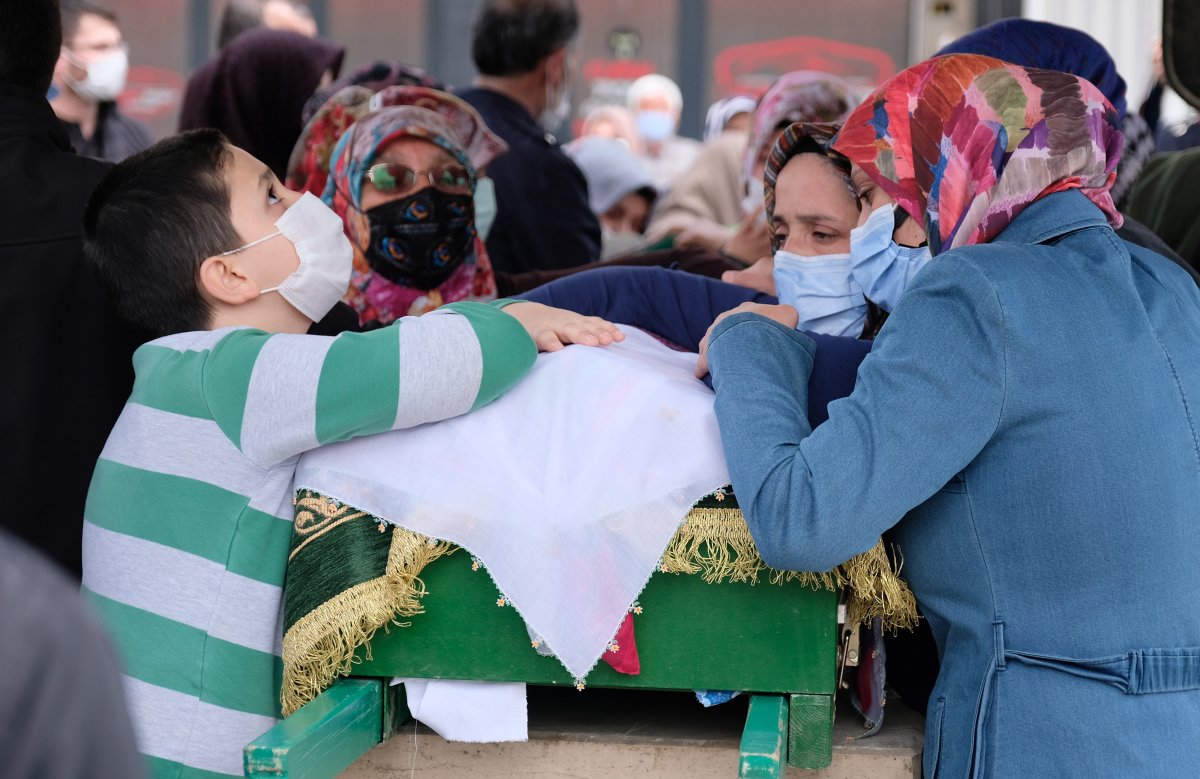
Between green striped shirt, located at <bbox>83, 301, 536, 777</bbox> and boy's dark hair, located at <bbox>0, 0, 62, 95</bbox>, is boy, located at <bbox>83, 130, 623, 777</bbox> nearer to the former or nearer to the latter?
green striped shirt, located at <bbox>83, 301, 536, 777</bbox>

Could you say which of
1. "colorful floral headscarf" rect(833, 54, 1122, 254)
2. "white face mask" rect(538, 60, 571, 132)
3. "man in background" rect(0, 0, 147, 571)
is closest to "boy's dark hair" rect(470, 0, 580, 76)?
"white face mask" rect(538, 60, 571, 132)

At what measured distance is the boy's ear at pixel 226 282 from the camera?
6.45 feet

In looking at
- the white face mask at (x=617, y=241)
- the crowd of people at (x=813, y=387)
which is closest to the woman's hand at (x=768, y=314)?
the crowd of people at (x=813, y=387)

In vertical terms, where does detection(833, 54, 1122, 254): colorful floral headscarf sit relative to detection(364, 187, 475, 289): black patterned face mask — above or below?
above

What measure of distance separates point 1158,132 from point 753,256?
9.98 feet

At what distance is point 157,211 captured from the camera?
1979mm

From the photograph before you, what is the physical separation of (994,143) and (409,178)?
149cm

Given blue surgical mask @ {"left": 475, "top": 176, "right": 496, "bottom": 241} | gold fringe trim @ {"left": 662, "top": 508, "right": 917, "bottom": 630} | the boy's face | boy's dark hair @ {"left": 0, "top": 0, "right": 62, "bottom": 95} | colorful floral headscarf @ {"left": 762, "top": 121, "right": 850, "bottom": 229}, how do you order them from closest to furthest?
gold fringe trim @ {"left": 662, "top": 508, "right": 917, "bottom": 630}
the boy's face
boy's dark hair @ {"left": 0, "top": 0, "right": 62, "bottom": 95}
colorful floral headscarf @ {"left": 762, "top": 121, "right": 850, "bottom": 229}
blue surgical mask @ {"left": 475, "top": 176, "right": 496, "bottom": 241}

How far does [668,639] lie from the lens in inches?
68.2

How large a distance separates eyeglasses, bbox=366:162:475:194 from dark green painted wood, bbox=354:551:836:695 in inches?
51.3

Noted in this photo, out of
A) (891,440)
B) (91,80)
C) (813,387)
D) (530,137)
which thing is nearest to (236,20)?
(91,80)

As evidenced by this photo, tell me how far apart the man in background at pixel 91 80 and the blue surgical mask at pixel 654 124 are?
4.27m

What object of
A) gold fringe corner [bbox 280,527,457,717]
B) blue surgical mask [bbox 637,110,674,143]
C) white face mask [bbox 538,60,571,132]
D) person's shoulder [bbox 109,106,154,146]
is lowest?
blue surgical mask [bbox 637,110,674,143]

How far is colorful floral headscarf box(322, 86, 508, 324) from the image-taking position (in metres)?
2.81
